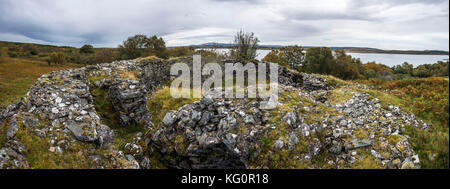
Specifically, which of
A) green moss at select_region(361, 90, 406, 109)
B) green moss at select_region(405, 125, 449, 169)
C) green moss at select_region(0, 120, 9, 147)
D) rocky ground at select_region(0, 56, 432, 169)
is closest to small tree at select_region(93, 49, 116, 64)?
rocky ground at select_region(0, 56, 432, 169)

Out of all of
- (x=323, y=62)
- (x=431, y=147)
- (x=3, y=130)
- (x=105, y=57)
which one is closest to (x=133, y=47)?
(x=105, y=57)

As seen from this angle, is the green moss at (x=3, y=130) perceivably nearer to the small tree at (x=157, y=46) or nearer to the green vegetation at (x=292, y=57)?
the small tree at (x=157, y=46)

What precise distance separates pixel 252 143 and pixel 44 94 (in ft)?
35.0

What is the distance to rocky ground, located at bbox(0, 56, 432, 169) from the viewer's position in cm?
758

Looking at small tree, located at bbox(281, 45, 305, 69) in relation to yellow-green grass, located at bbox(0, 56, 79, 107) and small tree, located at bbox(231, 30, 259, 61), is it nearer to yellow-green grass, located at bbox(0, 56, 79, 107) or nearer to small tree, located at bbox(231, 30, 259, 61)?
small tree, located at bbox(231, 30, 259, 61)

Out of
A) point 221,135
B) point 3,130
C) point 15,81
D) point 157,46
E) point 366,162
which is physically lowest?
point 366,162

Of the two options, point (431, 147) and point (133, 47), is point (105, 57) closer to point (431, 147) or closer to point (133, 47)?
point (133, 47)

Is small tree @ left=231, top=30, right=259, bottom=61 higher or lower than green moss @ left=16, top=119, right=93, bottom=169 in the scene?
higher

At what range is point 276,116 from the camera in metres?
9.41

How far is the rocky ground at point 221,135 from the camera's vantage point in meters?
7.58

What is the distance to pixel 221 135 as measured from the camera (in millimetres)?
8570

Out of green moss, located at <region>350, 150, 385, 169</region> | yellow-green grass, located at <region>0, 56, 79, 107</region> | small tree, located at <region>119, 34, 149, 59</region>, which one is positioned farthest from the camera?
small tree, located at <region>119, 34, 149, 59</region>
